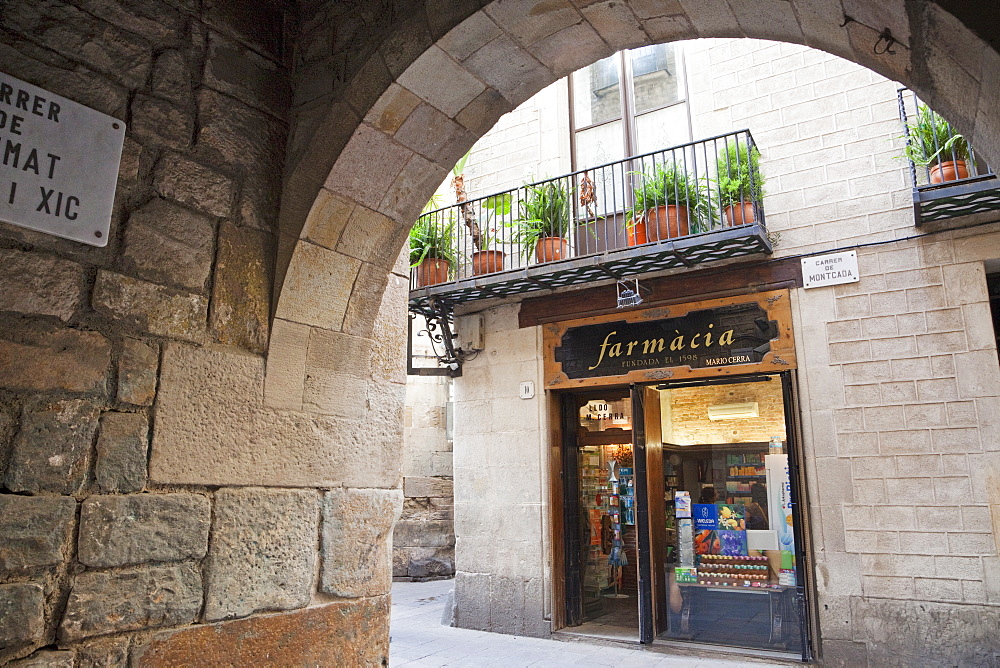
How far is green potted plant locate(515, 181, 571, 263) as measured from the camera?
19.7 feet

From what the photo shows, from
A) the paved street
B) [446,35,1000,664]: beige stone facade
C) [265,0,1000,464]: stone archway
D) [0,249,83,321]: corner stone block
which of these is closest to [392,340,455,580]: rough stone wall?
the paved street

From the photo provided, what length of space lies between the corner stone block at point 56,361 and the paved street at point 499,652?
3530mm

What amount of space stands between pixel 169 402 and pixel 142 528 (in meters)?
0.31

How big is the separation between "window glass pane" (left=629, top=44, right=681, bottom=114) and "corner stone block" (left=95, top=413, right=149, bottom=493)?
585 centimetres

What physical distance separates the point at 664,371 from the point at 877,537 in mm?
1928

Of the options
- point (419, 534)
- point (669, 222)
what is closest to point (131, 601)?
point (669, 222)

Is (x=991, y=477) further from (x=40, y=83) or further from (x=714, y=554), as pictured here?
(x=40, y=83)

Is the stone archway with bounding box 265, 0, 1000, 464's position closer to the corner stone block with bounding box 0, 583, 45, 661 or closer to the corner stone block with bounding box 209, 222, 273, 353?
the corner stone block with bounding box 209, 222, 273, 353

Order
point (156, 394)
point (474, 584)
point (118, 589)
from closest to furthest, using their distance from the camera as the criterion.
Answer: point (118, 589)
point (156, 394)
point (474, 584)

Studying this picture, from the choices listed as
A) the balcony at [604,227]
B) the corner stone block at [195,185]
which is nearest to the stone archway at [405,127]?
the corner stone block at [195,185]

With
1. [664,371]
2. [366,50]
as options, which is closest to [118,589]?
[366,50]

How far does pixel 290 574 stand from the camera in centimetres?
195

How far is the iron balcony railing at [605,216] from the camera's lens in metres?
5.33

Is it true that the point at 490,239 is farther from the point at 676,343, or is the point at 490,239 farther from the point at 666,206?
the point at 676,343
